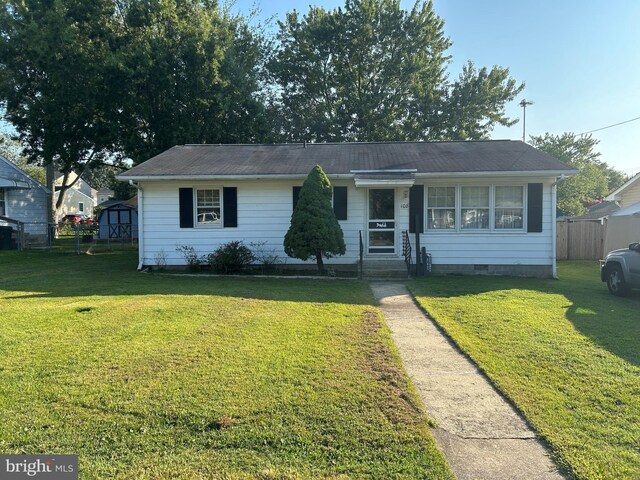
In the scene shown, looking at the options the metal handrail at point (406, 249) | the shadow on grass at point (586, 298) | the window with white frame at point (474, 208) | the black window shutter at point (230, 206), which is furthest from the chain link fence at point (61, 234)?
the shadow on grass at point (586, 298)

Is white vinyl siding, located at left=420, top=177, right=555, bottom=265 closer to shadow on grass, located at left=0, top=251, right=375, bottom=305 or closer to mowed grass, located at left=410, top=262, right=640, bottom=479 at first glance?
mowed grass, located at left=410, top=262, right=640, bottom=479

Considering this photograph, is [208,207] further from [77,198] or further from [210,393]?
[77,198]

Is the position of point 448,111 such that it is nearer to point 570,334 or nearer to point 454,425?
point 570,334

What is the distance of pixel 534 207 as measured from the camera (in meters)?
11.9

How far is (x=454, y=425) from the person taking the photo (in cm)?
322

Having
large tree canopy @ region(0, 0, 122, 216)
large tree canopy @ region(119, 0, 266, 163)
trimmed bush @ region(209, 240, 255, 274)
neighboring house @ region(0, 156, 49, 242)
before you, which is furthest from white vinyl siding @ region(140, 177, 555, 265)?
neighboring house @ region(0, 156, 49, 242)

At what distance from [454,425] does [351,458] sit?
99cm

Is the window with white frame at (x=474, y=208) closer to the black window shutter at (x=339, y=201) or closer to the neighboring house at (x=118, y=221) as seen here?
the black window shutter at (x=339, y=201)

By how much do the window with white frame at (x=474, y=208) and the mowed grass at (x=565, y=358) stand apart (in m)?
3.15

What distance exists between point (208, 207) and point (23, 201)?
54.3ft

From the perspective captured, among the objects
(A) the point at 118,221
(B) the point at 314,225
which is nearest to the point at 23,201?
(A) the point at 118,221

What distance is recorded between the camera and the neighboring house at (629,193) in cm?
1752

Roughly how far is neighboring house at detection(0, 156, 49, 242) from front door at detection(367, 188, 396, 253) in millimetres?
18208

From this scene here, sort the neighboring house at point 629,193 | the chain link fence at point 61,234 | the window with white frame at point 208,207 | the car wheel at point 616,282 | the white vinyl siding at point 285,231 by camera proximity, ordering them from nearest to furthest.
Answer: the car wheel at point 616,282
the white vinyl siding at point 285,231
the window with white frame at point 208,207
the neighboring house at point 629,193
the chain link fence at point 61,234
